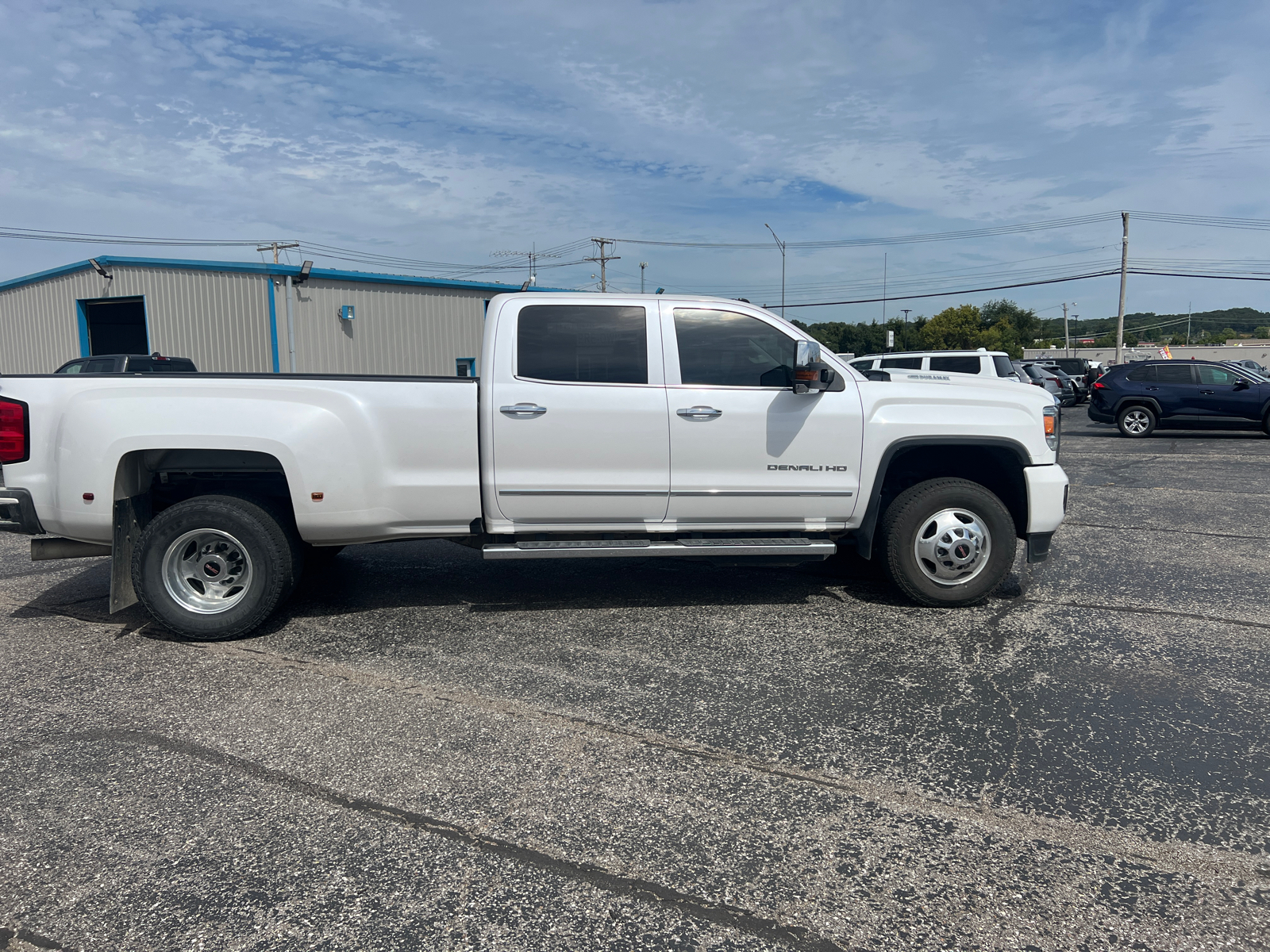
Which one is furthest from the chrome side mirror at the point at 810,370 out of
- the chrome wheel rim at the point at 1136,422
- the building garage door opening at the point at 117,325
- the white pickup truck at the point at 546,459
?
the building garage door opening at the point at 117,325

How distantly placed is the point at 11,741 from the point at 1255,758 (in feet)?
17.6

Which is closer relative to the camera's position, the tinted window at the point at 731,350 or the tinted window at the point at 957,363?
the tinted window at the point at 731,350

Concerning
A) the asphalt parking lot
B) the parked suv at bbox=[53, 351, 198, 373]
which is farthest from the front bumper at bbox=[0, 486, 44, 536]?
the parked suv at bbox=[53, 351, 198, 373]

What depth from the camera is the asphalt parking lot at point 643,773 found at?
9.11 feet

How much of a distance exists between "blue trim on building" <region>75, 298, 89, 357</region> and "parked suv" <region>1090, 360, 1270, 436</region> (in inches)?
1094

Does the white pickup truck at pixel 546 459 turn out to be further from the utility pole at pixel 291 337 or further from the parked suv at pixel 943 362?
the utility pole at pixel 291 337

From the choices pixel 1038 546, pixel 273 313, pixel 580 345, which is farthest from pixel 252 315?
pixel 1038 546

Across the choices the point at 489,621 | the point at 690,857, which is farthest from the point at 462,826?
the point at 489,621

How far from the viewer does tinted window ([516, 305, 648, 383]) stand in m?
5.60

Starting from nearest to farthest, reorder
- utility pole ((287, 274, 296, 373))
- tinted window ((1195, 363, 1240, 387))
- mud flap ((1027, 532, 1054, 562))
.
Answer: mud flap ((1027, 532, 1054, 562)) < tinted window ((1195, 363, 1240, 387)) < utility pole ((287, 274, 296, 373))

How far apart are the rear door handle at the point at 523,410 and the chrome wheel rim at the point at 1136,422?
18.9 m

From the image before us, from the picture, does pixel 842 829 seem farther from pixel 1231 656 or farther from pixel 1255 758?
pixel 1231 656

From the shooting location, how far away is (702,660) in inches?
197

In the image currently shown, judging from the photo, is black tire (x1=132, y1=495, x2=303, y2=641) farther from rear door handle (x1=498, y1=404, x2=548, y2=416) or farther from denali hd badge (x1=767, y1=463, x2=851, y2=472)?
denali hd badge (x1=767, y1=463, x2=851, y2=472)
